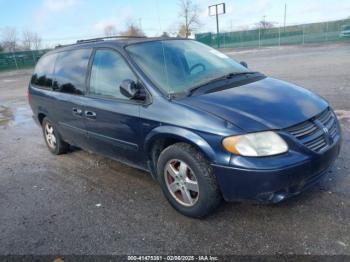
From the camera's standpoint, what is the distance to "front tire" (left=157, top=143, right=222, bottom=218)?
2818 mm

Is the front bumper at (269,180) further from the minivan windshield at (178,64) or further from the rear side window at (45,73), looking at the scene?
the rear side window at (45,73)

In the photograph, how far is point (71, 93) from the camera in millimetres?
4309

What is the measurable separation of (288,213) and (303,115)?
957mm

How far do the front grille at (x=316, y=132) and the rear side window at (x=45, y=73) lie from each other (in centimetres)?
383

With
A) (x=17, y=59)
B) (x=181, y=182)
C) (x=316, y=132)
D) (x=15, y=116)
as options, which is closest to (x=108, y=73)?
(x=181, y=182)

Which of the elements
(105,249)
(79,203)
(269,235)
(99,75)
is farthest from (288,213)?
(99,75)

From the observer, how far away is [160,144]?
3.25 m

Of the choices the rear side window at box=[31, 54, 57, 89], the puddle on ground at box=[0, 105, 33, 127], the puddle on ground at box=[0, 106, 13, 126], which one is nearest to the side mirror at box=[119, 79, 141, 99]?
the rear side window at box=[31, 54, 57, 89]

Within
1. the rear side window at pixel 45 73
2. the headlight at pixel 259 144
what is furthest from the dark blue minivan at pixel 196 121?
the rear side window at pixel 45 73

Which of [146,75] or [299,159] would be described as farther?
[146,75]

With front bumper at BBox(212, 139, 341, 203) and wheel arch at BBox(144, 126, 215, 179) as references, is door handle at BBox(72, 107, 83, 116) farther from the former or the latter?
front bumper at BBox(212, 139, 341, 203)

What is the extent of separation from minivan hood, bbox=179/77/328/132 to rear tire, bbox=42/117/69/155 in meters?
2.98

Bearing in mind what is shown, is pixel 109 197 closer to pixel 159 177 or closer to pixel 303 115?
pixel 159 177

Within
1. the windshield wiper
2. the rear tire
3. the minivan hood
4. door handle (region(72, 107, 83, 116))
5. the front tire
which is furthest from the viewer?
the rear tire
